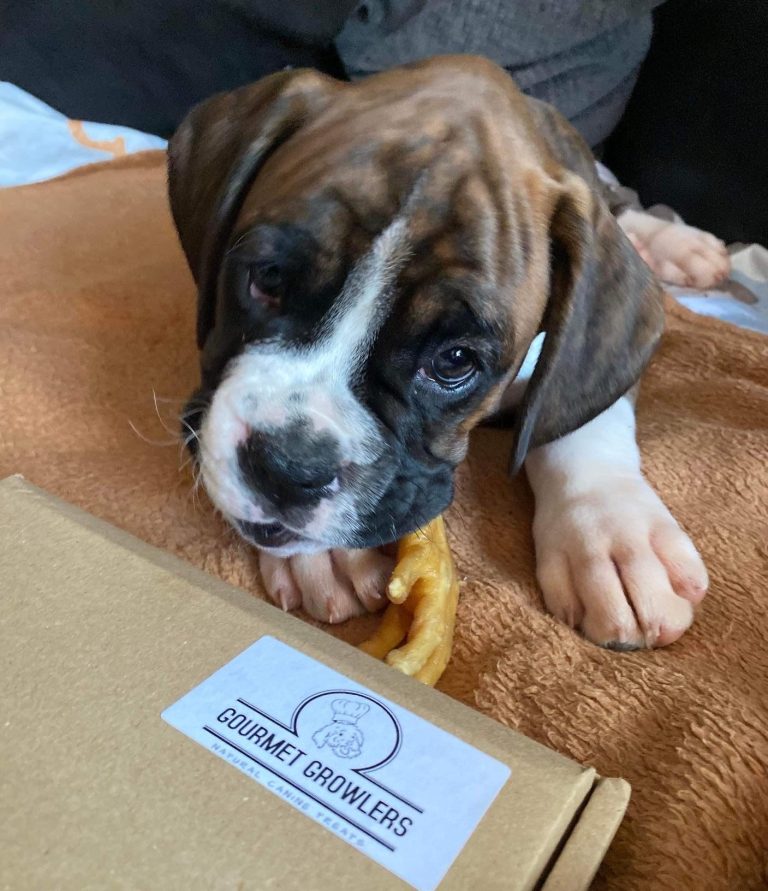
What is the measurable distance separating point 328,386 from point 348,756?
52 centimetres

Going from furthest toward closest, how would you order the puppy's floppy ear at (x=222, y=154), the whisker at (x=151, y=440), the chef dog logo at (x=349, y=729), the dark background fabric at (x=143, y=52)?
1. the dark background fabric at (x=143, y=52)
2. the whisker at (x=151, y=440)
3. the puppy's floppy ear at (x=222, y=154)
4. the chef dog logo at (x=349, y=729)

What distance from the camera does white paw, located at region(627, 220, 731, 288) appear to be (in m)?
2.53

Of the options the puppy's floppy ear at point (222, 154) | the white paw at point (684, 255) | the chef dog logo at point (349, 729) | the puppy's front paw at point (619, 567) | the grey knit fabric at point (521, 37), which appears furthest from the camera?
the grey knit fabric at point (521, 37)

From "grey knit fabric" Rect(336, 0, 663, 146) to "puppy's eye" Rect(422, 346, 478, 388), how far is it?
1.73 m

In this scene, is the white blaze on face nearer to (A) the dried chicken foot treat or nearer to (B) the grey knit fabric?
(A) the dried chicken foot treat

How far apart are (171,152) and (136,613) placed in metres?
1.03

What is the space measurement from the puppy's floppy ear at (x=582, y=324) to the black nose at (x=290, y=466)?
14.8 inches

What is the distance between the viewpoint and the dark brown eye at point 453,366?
49.4 inches

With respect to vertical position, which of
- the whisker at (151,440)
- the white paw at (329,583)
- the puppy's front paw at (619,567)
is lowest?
the whisker at (151,440)

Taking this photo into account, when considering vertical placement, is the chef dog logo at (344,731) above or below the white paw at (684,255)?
above

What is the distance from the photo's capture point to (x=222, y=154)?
1521 millimetres

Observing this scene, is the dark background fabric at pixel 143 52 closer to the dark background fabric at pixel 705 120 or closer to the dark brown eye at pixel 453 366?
the dark background fabric at pixel 705 120

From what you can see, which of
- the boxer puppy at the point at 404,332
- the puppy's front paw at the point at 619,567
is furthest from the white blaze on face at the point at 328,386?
the puppy's front paw at the point at 619,567

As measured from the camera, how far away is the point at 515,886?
760mm
